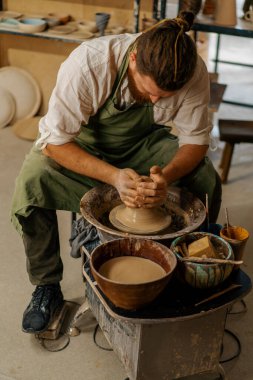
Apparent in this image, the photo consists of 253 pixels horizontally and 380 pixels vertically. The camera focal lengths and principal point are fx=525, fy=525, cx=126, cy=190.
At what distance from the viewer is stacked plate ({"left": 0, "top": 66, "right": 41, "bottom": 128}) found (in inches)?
154

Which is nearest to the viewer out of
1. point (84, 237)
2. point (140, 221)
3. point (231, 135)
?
point (140, 221)

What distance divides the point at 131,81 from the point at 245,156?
198cm

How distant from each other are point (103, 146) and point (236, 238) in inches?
25.8

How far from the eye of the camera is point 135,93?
1.97 meters

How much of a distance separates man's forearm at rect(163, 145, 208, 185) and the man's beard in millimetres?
245

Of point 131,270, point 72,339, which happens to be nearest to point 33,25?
point 72,339

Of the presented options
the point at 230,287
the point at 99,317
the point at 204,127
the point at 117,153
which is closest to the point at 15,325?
the point at 99,317

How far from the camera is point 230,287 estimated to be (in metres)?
1.62

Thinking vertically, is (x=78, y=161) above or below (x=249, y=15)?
below

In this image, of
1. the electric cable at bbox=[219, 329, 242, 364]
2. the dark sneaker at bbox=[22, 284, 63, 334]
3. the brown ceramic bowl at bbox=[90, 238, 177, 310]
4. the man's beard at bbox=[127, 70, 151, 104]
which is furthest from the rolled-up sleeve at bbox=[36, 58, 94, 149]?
the electric cable at bbox=[219, 329, 242, 364]

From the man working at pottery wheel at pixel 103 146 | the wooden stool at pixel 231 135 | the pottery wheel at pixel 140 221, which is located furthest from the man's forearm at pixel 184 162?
the wooden stool at pixel 231 135

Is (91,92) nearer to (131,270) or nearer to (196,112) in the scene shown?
(196,112)

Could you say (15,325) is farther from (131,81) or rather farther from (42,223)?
(131,81)

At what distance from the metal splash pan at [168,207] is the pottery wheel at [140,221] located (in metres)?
0.02
